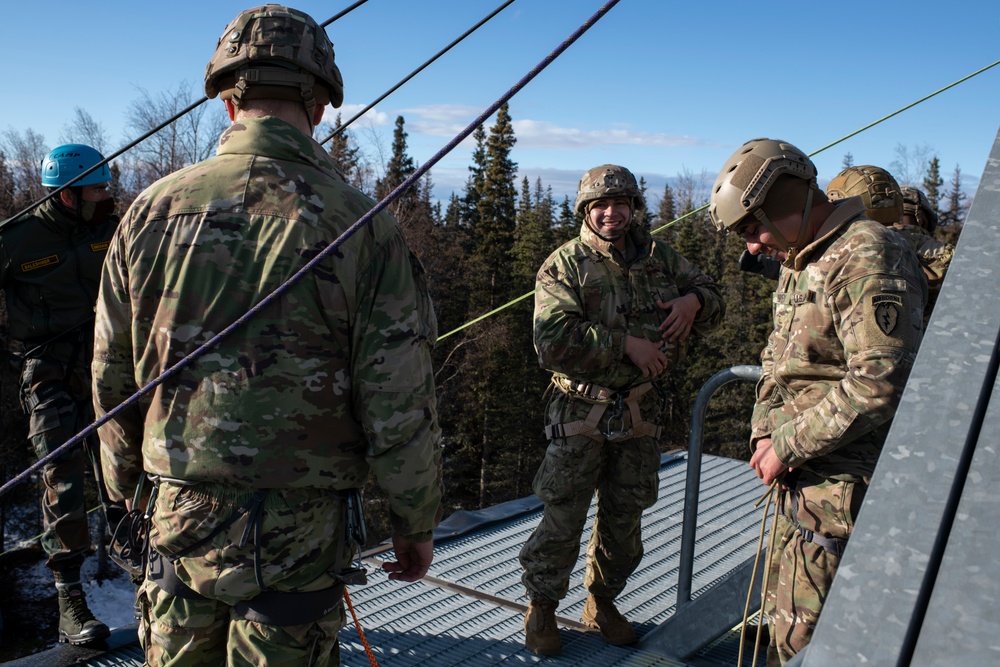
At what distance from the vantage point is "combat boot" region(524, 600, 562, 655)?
3963 mm

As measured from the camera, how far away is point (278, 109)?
2438 mm

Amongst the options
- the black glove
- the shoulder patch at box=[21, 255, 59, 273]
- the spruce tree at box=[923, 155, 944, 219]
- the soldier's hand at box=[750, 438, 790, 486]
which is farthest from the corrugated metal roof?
the spruce tree at box=[923, 155, 944, 219]

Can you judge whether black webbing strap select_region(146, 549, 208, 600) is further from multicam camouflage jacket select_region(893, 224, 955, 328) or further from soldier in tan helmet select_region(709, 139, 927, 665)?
multicam camouflage jacket select_region(893, 224, 955, 328)

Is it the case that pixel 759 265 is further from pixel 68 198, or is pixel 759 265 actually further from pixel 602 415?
pixel 68 198

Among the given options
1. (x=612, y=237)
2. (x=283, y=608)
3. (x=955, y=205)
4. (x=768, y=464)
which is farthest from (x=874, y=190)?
(x=955, y=205)

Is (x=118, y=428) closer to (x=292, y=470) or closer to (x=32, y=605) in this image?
(x=292, y=470)

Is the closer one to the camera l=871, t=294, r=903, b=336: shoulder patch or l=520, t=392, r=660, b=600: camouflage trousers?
l=871, t=294, r=903, b=336: shoulder patch

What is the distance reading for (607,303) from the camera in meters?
4.21

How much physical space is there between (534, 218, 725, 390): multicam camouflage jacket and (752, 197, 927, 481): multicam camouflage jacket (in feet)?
3.66

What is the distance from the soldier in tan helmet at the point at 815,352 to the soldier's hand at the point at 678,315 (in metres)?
1.07

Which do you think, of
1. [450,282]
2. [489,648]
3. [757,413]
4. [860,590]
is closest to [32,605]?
[450,282]

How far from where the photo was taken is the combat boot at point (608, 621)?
408 cm

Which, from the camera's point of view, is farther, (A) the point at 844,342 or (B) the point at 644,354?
(B) the point at 644,354

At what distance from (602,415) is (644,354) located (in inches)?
14.1
